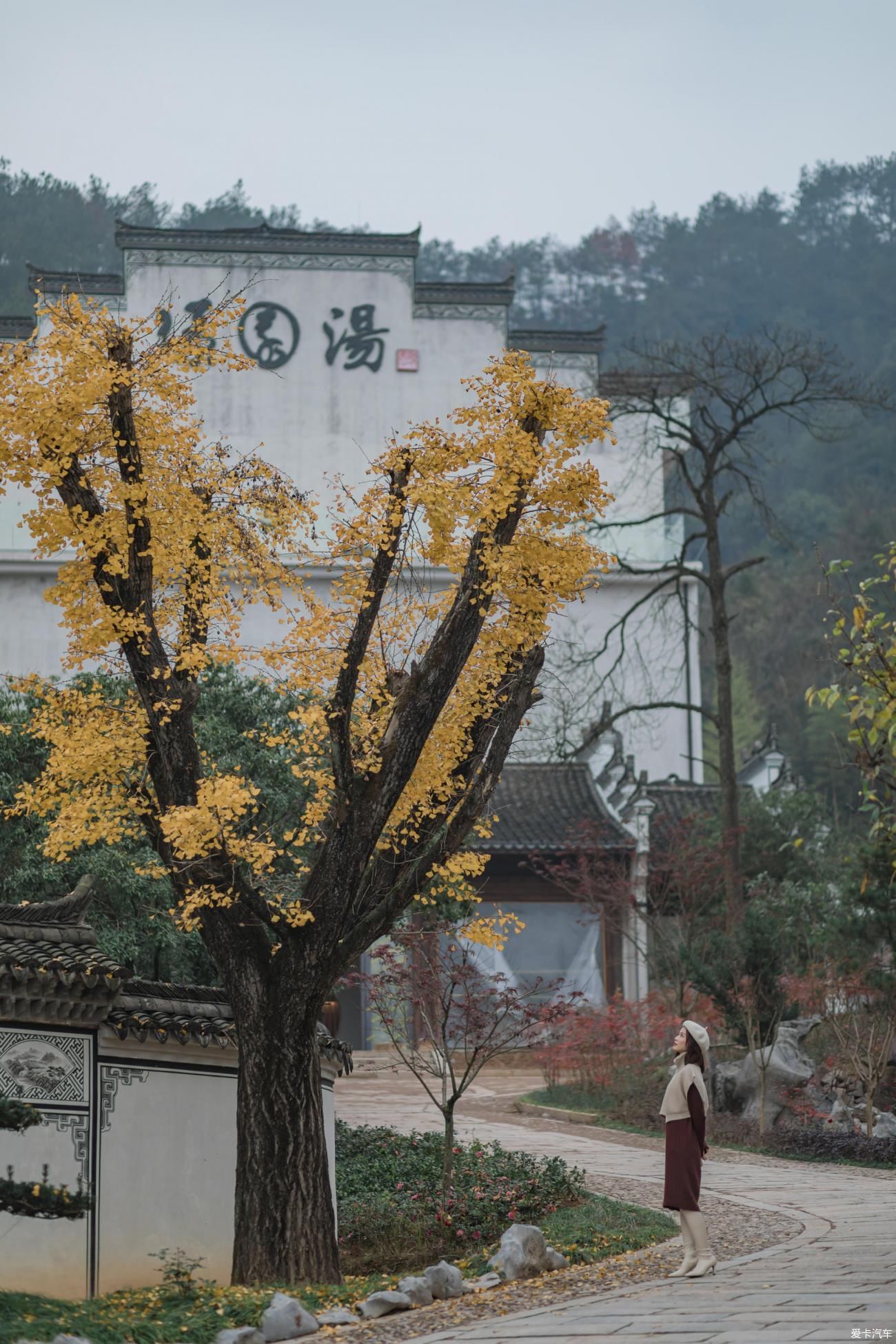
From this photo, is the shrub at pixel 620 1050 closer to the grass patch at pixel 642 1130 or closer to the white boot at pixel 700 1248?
the grass patch at pixel 642 1130

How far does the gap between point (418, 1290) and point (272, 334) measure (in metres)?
24.3

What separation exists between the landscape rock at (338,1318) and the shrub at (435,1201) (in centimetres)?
302

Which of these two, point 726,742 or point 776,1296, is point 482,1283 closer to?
point 776,1296

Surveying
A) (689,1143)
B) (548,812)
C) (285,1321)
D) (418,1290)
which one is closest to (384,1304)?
(418,1290)

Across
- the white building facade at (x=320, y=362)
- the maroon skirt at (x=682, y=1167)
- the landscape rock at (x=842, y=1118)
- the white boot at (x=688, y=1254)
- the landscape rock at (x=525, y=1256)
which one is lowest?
the landscape rock at (x=842, y=1118)

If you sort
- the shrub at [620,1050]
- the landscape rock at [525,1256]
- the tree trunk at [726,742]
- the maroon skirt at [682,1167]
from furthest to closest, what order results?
1. the tree trunk at [726,742]
2. the shrub at [620,1050]
3. the landscape rock at [525,1256]
4. the maroon skirt at [682,1167]

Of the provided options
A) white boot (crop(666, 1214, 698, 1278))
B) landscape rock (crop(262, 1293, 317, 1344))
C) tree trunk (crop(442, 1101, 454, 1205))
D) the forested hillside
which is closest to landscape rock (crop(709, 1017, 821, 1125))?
tree trunk (crop(442, 1101, 454, 1205))

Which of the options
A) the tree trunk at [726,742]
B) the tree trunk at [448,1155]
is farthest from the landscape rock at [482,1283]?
the tree trunk at [726,742]

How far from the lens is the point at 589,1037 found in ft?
62.8

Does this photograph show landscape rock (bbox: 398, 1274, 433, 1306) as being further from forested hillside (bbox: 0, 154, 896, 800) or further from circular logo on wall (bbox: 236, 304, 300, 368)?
forested hillside (bbox: 0, 154, 896, 800)

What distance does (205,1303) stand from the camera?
8492 mm

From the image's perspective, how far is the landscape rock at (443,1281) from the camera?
864cm

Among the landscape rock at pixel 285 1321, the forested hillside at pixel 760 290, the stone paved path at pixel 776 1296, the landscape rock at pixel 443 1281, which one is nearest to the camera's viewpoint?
the stone paved path at pixel 776 1296

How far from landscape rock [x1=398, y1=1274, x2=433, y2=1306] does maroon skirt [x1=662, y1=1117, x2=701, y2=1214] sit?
1433mm
